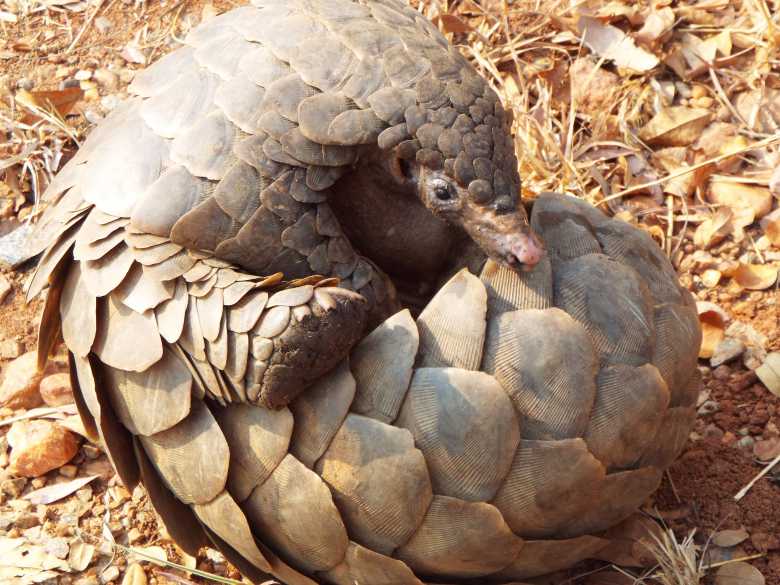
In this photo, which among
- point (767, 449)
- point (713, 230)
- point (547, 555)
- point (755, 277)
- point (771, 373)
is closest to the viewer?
point (547, 555)

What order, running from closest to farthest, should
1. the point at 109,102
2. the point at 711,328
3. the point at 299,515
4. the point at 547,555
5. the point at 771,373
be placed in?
the point at 299,515 < the point at 547,555 < the point at 771,373 < the point at 711,328 < the point at 109,102

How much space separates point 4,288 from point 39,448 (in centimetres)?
62

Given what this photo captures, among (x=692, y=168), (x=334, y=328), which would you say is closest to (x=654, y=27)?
(x=692, y=168)

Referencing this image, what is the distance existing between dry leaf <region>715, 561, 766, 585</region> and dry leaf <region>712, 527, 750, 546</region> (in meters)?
0.07

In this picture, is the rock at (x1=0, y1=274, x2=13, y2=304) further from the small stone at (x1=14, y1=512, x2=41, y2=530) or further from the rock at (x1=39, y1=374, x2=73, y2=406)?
the small stone at (x1=14, y1=512, x2=41, y2=530)

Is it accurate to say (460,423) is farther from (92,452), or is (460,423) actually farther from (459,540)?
(92,452)

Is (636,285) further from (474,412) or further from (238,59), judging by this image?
(238,59)

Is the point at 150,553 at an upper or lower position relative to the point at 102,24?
lower

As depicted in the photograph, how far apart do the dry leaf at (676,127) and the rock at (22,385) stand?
6.92 feet

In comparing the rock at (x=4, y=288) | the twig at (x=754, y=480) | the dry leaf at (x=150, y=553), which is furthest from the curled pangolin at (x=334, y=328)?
the rock at (x=4, y=288)

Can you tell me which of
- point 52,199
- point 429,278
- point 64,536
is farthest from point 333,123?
point 64,536

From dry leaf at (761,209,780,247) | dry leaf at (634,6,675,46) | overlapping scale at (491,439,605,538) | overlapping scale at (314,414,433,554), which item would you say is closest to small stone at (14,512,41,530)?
overlapping scale at (314,414,433,554)

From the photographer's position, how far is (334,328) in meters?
1.90

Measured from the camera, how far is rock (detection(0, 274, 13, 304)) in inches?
122
